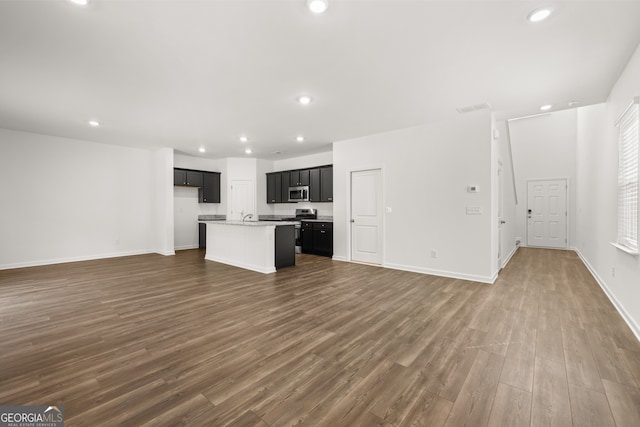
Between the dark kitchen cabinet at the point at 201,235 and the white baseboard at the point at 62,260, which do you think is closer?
the white baseboard at the point at 62,260

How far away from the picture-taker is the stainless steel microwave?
754 centimetres

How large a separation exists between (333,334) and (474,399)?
1229mm

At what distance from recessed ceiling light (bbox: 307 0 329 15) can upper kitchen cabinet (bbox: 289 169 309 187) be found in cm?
551

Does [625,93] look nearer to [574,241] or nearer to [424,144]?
[424,144]

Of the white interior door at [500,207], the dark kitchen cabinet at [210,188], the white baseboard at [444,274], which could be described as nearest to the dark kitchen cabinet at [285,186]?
the dark kitchen cabinet at [210,188]

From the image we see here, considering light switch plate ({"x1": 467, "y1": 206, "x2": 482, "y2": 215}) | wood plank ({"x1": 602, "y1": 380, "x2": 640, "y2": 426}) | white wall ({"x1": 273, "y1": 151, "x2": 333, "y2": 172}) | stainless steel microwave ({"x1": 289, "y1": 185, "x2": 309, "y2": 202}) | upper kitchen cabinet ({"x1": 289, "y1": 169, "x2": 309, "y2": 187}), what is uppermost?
white wall ({"x1": 273, "y1": 151, "x2": 333, "y2": 172})

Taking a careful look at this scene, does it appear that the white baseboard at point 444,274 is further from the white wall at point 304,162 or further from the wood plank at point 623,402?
the white wall at point 304,162

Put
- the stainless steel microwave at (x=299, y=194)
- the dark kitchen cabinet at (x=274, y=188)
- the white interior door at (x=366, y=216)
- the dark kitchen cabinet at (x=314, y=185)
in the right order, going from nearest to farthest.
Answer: the white interior door at (x=366, y=216) → the dark kitchen cabinet at (x=314, y=185) → the stainless steel microwave at (x=299, y=194) → the dark kitchen cabinet at (x=274, y=188)

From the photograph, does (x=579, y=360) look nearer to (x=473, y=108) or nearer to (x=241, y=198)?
(x=473, y=108)

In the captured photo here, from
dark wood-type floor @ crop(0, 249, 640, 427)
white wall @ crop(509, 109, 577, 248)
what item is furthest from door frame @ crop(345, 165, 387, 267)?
white wall @ crop(509, 109, 577, 248)

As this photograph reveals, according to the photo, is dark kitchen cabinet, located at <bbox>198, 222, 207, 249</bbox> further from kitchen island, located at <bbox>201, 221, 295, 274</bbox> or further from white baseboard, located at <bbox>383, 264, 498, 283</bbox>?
white baseboard, located at <bbox>383, 264, 498, 283</bbox>

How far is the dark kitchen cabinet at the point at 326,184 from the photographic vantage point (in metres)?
6.97

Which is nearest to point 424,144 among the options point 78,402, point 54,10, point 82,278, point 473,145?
point 473,145

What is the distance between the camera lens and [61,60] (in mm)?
2775
